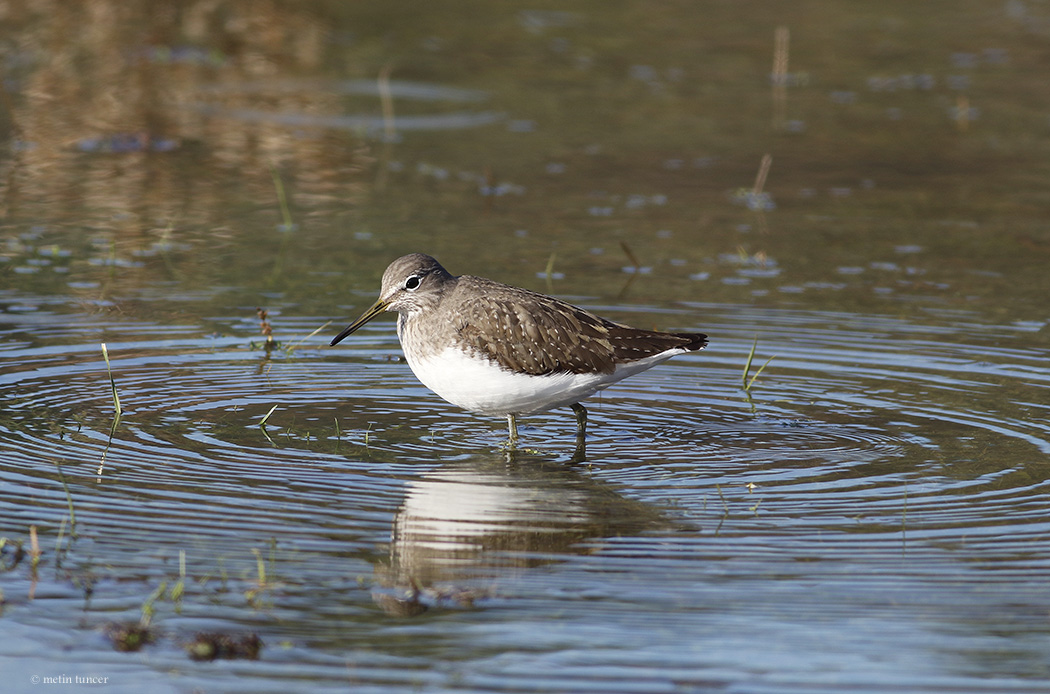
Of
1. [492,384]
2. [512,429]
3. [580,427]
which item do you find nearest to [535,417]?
[580,427]

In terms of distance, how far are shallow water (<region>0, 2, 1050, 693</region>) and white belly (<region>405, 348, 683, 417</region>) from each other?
0.37m

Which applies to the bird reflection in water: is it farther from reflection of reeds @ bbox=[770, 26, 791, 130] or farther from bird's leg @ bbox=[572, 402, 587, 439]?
reflection of reeds @ bbox=[770, 26, 791, 130]

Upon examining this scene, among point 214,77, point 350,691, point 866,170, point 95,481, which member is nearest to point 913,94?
point 866,170

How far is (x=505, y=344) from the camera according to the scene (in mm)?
9633

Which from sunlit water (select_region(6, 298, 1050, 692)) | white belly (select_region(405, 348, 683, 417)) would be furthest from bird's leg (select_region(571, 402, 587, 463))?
white belly (select_region(405, 348, 683, 417))

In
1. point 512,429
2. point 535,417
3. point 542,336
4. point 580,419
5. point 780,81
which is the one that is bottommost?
point 512,429

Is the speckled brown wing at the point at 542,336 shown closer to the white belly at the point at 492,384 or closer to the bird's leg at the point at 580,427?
the white belly at the point at 492,384

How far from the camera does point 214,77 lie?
23219 mm

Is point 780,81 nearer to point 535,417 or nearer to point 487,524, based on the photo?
point 535,417

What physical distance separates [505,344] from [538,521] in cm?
186

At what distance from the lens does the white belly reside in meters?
9.43

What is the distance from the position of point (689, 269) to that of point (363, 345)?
4148 mm

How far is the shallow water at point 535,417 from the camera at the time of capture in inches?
259

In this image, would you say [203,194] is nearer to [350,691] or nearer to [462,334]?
[462,334]
